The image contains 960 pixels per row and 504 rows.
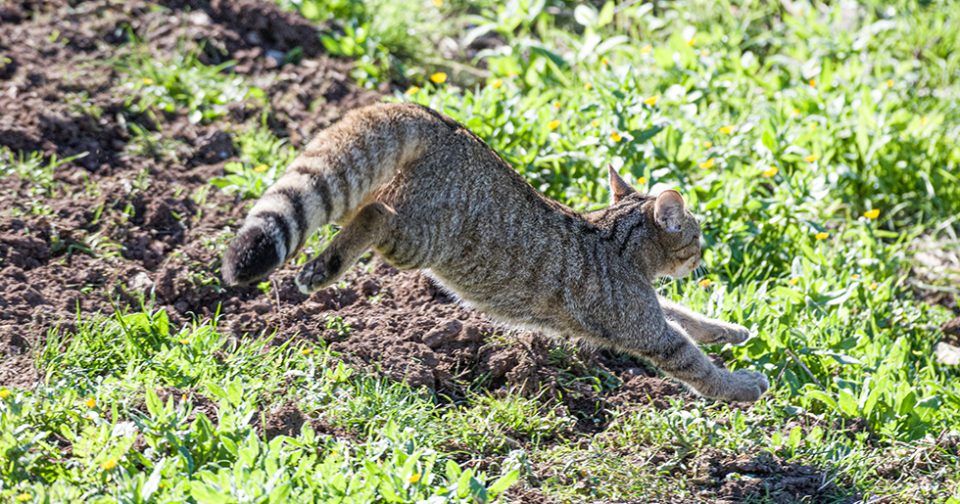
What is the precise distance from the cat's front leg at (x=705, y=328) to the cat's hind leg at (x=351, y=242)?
55.4 inches

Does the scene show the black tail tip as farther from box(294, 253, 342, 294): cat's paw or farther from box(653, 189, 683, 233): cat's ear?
box(653, 189, 683, 233): cat's ear

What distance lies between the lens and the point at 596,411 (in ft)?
17.8

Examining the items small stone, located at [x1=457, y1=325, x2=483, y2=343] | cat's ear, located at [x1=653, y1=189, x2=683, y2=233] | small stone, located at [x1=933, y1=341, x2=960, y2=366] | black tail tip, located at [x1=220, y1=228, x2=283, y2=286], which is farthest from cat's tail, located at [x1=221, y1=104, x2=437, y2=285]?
small stone, located at [x1=933, y1=341, x2=960, y2=366]

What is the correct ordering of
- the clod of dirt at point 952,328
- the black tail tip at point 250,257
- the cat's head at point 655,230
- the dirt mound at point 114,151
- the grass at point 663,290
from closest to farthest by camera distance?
1. the grass at point 663,290
2. the black tail tip at point 250,257
3. the dirt mound at point 114,151
4. the cat's head at point 655,230
5. the clod of dirt at point 952,328

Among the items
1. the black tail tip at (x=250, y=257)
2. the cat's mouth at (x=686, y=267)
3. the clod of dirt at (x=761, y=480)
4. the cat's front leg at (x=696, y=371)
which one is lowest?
the clod of dirt at (x=761, y=480)

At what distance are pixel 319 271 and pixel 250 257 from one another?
0.78 meters

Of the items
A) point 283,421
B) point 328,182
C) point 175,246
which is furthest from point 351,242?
point 175,246

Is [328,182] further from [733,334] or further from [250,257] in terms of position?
[733,334]

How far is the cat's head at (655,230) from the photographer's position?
18.6 ft

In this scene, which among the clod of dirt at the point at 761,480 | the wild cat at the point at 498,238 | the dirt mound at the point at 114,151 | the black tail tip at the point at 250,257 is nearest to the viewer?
the black tail tip at the point at 250,257

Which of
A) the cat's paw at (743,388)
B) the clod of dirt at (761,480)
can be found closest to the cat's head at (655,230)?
the cat's paw at (743,388)

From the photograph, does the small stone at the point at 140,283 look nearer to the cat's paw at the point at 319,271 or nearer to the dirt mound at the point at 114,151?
the dirt mound at the point at 114,151

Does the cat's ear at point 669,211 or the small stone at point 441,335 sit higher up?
the cat's ear at point 669,211

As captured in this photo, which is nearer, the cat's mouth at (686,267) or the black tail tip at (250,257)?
the black tail tip at (250,257)
